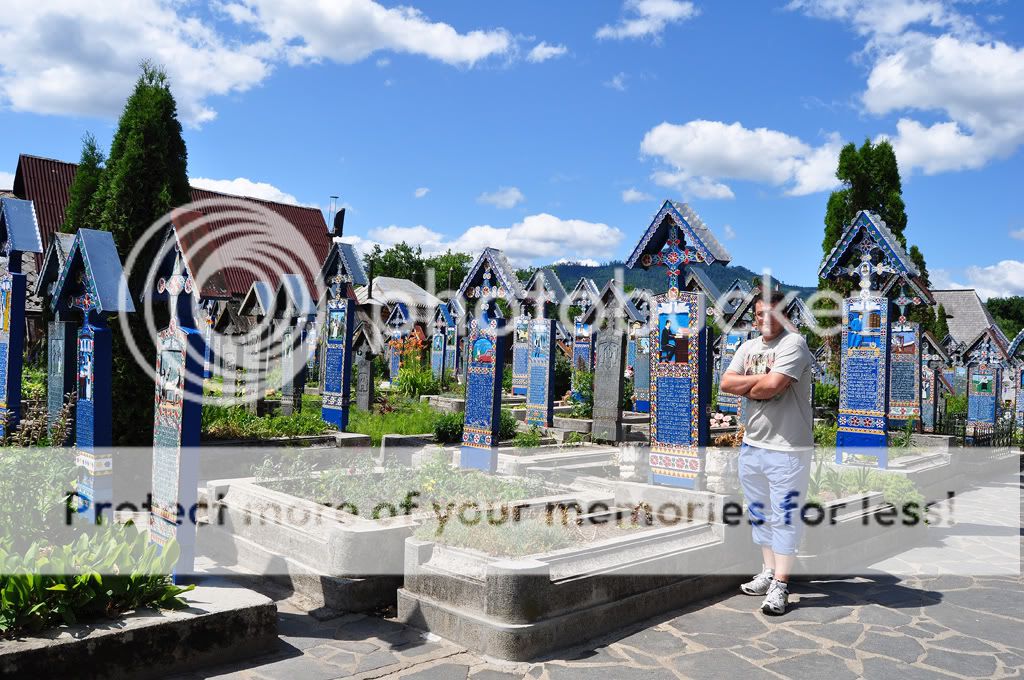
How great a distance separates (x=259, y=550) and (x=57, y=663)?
2424mm

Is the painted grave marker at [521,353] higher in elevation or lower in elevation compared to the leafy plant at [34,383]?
higher

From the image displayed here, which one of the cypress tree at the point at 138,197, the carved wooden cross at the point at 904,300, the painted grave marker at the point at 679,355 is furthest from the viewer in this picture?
the carved wooden cross at the point at 904,300

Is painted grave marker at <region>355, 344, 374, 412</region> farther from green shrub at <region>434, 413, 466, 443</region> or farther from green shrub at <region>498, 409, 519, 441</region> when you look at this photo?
green shrub at <region>498, 409, 519, 441</region>

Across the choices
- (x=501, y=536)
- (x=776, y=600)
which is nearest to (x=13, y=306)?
(x=501, y=536)

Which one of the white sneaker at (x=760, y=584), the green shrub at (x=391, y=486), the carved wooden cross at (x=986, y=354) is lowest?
the white sneaker at (x=760, y=584)

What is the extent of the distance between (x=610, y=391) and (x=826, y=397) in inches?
418

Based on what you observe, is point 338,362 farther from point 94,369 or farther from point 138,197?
point 94,369

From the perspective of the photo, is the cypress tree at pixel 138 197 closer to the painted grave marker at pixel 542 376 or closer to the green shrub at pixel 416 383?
the painted grave marker at pixel 542 376

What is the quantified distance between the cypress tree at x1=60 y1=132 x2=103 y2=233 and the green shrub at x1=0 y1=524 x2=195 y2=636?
234 inches

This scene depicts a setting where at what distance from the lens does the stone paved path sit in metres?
4.42

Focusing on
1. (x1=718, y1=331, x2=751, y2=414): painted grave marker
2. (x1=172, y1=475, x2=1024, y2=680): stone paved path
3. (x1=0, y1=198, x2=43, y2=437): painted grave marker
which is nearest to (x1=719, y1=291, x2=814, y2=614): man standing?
(x1=172, y1=475, x2=1024, y2=680): stone paved path

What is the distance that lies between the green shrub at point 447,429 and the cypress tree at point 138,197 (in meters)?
4.07

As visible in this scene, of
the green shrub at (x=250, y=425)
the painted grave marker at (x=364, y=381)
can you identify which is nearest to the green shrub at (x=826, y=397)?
the painted grave marker at (x=364, y=381)

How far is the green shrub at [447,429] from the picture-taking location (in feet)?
37.5
